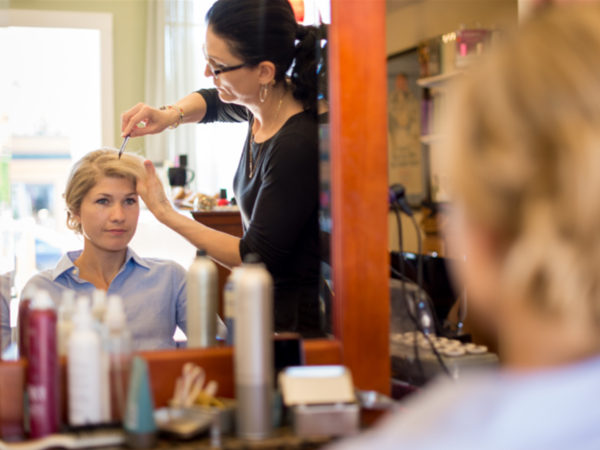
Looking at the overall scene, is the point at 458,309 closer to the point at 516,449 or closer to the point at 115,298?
the point at 115,298

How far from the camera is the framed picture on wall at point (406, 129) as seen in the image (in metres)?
1.42

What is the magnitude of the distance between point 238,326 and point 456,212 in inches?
21.4

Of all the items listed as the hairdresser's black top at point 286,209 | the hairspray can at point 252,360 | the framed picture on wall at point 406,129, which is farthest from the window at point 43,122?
the framed picture on wall at point 406,129

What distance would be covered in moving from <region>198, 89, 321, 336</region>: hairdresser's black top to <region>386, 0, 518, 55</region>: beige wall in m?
0.36

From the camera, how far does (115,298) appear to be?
4.01 ft

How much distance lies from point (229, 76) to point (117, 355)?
600 millimetres

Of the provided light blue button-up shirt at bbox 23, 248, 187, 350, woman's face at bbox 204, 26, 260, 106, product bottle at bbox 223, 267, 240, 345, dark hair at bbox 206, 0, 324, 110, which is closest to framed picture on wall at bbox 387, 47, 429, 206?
dark hair at bbox 206, 0, 324, 110

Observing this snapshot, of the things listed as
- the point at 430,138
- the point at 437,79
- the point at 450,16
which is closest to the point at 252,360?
the point at 430,138

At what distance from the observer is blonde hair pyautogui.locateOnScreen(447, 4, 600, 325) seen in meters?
0.54

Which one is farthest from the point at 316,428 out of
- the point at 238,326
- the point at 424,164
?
the point at 424,164

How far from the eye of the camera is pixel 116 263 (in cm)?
129

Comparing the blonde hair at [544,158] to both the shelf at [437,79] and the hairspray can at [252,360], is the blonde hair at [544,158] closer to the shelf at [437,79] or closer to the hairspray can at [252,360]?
the hairspray can at [252,360]

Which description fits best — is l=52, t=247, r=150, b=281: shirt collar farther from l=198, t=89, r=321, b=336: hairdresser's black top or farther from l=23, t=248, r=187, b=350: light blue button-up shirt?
l=198, t=89, r=321, b=336: hairdresser's black top

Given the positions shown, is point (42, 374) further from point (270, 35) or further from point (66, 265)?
point (270, 35)
